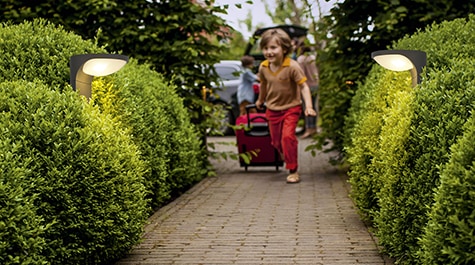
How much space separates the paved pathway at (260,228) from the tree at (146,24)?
1.73m

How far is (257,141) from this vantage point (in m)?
14.0

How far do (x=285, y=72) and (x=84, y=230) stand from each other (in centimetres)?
726

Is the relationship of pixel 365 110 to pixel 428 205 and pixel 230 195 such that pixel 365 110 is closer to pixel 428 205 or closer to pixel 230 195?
pixel 230 195

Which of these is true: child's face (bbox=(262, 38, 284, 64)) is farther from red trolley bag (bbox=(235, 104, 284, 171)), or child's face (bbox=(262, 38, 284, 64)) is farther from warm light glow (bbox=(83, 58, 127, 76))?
warm light glow (bbox=(83, 58, 127, 76))

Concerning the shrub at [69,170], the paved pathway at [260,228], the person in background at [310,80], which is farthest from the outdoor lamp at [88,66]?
the person in background at [310,80]

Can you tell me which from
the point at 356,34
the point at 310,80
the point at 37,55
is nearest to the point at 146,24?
the point at 356,34

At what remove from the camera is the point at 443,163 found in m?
5.28

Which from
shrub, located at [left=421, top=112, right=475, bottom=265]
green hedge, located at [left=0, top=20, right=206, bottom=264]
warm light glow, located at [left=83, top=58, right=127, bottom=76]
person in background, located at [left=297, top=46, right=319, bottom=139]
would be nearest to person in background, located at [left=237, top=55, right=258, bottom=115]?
person in background, located at [left=297, top=46, right=319, bottom=139]

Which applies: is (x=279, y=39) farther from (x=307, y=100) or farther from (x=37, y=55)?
(x=37, y=55)

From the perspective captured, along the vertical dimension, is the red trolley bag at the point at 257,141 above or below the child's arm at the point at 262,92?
below

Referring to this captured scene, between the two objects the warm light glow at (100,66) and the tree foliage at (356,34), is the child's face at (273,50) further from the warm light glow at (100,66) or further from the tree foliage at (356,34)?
the warm light glow at (100,66)

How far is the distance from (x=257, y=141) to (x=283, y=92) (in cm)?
143

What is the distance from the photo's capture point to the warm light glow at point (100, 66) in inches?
276

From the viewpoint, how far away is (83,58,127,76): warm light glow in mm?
7000
